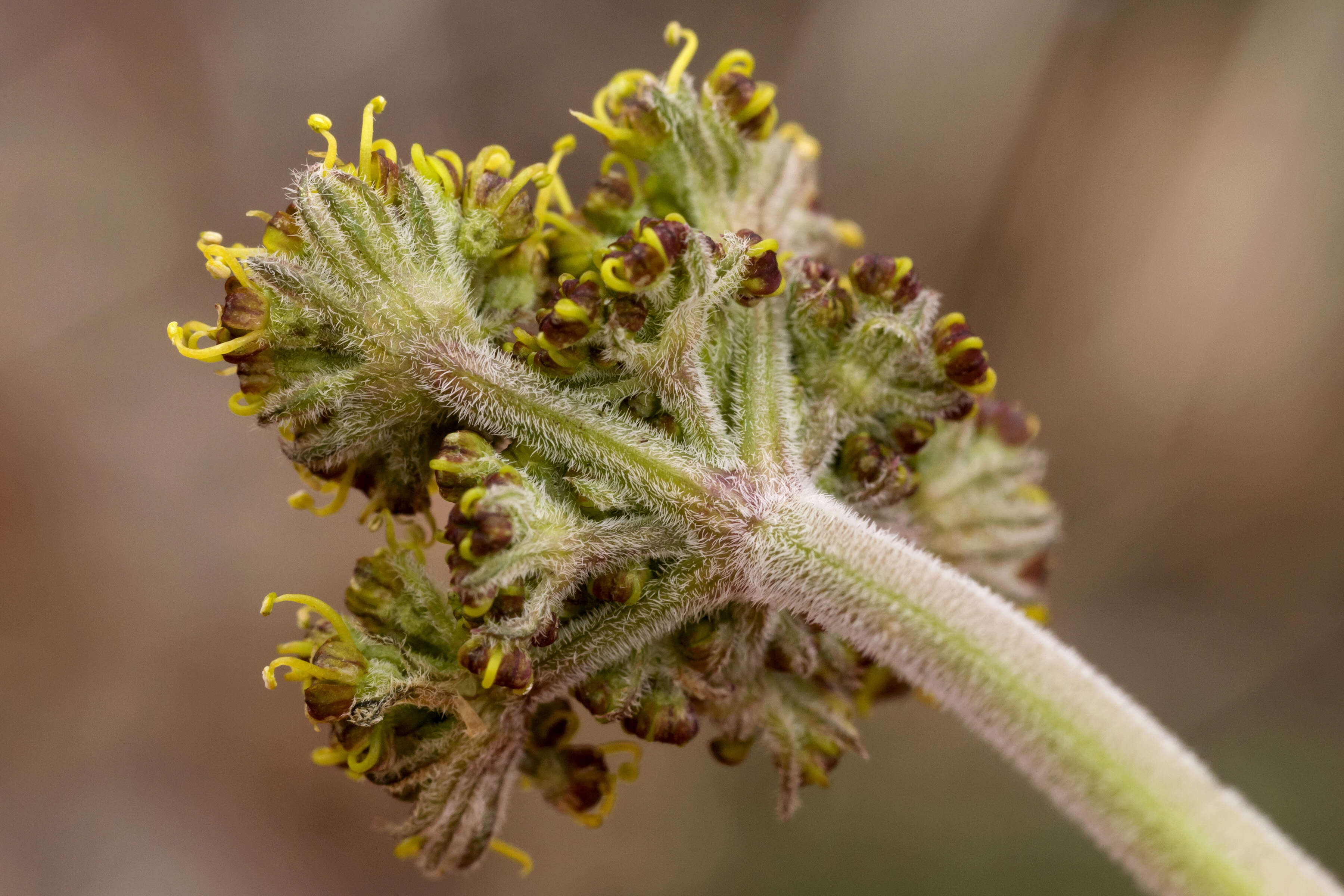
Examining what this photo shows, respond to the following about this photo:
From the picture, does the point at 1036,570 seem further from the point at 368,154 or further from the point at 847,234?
the point at 368,154

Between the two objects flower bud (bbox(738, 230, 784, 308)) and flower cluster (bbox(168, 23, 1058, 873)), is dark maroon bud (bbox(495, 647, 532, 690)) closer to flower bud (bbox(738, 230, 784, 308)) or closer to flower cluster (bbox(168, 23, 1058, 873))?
flower cluster (bbox(168, 23, 1058, 873))

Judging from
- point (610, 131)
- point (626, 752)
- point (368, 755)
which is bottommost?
point (626, 752)

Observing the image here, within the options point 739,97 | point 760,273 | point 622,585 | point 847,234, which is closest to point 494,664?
point 622,585

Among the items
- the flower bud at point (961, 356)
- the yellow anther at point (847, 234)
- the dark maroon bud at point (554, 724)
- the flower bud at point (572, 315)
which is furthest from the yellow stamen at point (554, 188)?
the dark maroon bud at point (554, 724)

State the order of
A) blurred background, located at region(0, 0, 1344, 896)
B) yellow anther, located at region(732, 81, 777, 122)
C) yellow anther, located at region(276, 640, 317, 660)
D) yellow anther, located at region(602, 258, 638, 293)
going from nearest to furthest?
yellow anther, located at region(602, 258, 638, 293) → yellow anther, located at region(276, 640, 317, 660) → yellow anther, located at region(732, 81, 777, 122) → blurred background, located at region(0, 0, 1344, 896)

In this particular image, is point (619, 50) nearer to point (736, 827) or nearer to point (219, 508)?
point (219, 508)

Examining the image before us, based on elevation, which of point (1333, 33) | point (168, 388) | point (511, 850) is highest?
point (1333, 33)

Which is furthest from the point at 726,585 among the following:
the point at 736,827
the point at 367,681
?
the point at 736,827

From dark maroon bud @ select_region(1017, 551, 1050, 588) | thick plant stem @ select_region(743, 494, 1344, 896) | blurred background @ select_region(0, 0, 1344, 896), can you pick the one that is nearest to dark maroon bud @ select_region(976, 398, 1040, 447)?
dark maroon bud @ select_region(1017, 551, 1050, 588)
